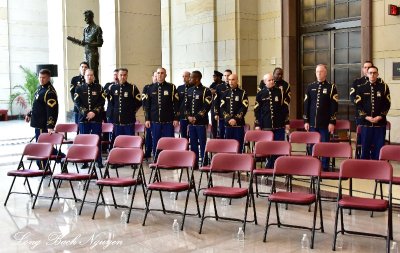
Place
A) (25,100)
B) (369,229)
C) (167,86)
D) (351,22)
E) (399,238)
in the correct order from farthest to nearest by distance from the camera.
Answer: (25,100) → (351,22) → (167,86) → (369,229) → (399,238)

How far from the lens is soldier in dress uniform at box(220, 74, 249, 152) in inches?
374

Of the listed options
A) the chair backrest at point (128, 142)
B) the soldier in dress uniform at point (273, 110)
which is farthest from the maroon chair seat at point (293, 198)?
the soldier in dress uniform at point (273, 110)

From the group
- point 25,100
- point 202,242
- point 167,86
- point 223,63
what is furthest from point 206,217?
point 25,100

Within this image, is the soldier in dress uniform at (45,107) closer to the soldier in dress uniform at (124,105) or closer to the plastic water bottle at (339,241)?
the soldier in dress uniform at (124,105)

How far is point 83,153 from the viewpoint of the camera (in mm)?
7395

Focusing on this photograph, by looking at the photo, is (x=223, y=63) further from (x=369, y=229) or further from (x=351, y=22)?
(x=369, y=229)

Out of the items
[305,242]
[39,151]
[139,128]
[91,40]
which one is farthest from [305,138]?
[91,40]

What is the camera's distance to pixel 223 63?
15.2m

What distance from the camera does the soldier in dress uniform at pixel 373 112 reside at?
29.1 ft

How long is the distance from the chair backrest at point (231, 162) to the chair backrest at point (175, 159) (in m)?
0.37

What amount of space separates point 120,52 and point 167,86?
9.85 feet

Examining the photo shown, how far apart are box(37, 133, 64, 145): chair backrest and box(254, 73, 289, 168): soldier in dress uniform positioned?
350cm

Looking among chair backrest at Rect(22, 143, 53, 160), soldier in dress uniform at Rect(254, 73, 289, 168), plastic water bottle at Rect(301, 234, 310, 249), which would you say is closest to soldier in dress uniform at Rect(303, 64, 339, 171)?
soldier in dress uniform at Rect(254, 73, 289, 168)

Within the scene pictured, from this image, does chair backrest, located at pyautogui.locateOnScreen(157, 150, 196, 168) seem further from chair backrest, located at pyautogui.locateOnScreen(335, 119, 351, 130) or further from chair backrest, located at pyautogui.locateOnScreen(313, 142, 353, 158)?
chair backrest, located at pyautogui.locateOnScreen(335, 119, 351, 130)
